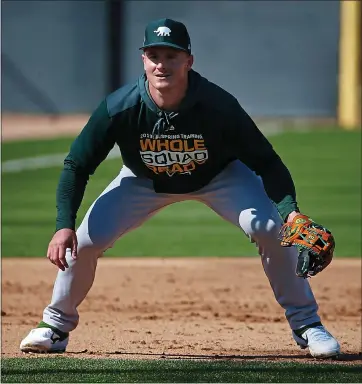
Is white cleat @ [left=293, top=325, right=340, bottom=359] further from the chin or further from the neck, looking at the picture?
the chin

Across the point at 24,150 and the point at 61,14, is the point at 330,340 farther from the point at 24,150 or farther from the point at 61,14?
the point at 61,14

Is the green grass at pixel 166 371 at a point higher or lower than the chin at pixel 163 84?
lower

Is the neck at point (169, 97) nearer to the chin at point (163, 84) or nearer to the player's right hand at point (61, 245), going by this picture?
the chin at point (163, 84)

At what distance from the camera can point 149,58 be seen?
532cm

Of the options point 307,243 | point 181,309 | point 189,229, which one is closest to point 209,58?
point 189,229

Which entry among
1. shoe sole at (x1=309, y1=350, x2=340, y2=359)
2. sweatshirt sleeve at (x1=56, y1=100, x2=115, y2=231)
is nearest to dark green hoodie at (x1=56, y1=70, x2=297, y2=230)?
sweatshirt sleeve at (x1=56, y1=100, x2=115, y2=231)

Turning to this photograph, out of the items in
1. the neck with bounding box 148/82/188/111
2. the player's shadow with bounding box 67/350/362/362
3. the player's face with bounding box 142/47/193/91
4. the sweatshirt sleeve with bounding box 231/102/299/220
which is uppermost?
the player's face with bounding box 142/47/193/91

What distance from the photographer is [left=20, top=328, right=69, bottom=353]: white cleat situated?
5.63 metres

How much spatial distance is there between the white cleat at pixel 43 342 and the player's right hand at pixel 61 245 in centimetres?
46

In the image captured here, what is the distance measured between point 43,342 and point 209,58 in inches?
767

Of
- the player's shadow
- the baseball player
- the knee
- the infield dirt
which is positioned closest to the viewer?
the baseball player

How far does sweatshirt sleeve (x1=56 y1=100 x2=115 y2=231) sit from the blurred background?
14.4m

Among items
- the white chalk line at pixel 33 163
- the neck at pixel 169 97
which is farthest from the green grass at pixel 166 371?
the white chalk line at pixel 33 163

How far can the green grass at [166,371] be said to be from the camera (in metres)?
4.90
